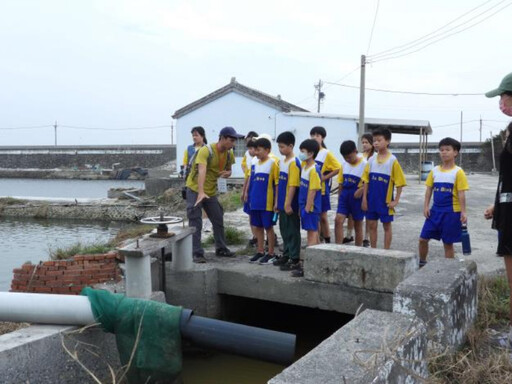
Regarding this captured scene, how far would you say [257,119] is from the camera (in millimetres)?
22281

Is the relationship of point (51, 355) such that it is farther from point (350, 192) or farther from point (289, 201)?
point (350, 192)

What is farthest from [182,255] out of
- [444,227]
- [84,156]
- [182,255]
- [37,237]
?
[84,156]

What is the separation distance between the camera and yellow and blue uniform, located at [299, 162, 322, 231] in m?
5.37

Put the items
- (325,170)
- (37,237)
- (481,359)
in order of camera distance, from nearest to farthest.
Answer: (481,359)
(325,170)
(37,237)

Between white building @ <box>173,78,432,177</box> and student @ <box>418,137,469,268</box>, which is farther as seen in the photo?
white building @ <box>173,78,432,177</box>

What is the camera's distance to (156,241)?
4.94 m

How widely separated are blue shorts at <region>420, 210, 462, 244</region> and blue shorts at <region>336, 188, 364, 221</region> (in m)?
1.12

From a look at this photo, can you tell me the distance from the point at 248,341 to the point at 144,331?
90 cm

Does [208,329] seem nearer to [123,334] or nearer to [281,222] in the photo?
[123,334]

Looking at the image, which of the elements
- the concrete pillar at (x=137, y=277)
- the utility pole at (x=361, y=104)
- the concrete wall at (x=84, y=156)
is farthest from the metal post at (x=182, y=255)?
the concrete wall at (x=84, y=156)

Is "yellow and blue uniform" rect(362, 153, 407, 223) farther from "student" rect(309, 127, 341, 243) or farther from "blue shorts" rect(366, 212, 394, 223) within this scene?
"student" rect(309, 127, 341, 243)

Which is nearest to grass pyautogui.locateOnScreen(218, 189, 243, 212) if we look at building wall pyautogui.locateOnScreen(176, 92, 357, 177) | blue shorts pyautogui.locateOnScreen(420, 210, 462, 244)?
blue shorts pyautogui.locateOnScreen(420, 210, 462, 244)

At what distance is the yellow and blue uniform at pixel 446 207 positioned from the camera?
5051 millimetres

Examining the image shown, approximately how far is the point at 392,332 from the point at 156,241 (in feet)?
9.11
